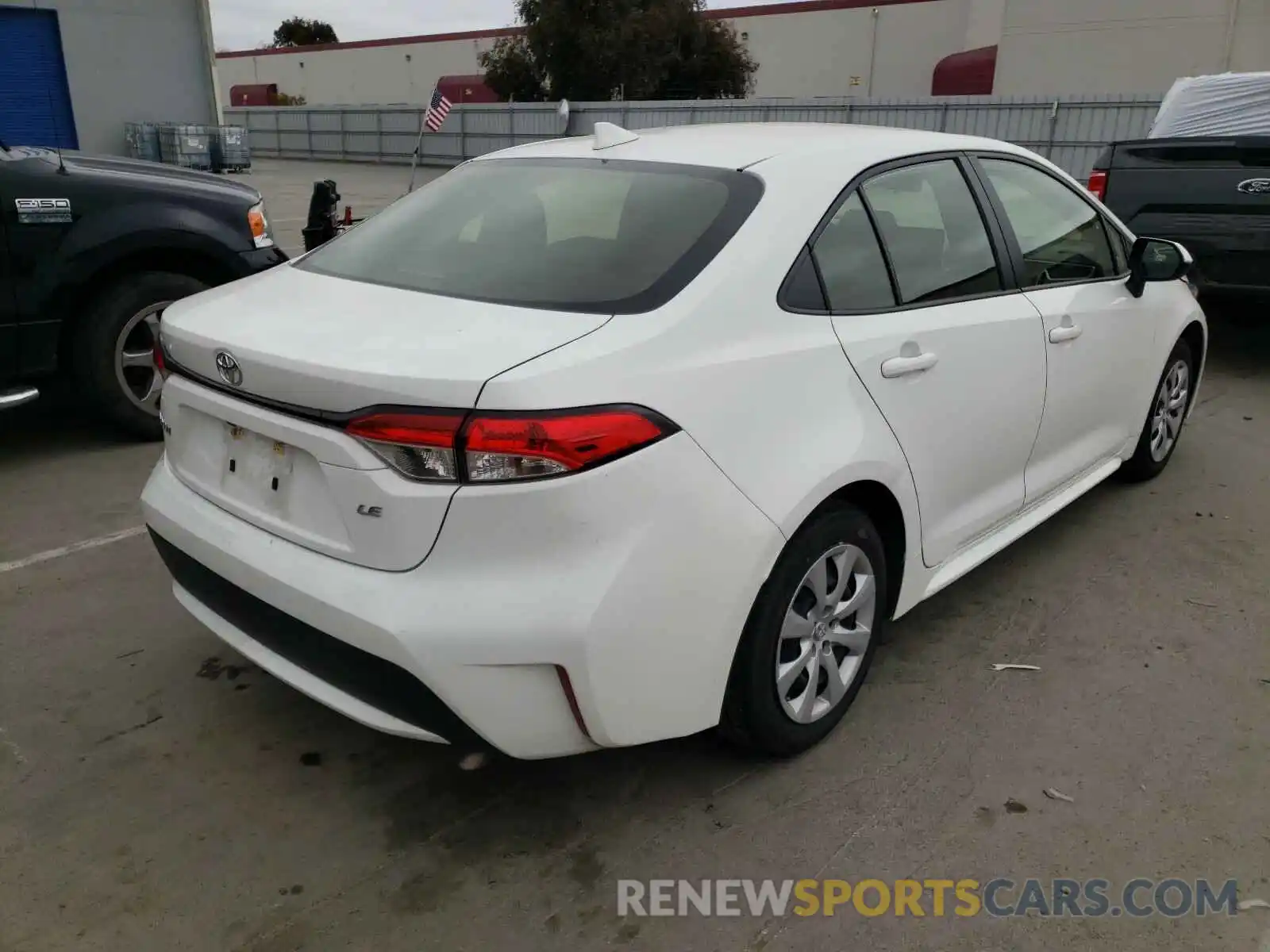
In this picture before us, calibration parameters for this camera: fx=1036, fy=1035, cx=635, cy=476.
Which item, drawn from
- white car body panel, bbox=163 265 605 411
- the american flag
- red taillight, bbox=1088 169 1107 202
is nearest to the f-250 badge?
white car body panel, bbox=163 265 605 411

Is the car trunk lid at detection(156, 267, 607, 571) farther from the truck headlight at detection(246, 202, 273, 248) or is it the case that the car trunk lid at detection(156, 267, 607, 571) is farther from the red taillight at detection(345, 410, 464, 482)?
the truck headlight at detection(246, 202, 273, 248)

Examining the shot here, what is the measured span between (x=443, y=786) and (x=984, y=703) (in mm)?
1590

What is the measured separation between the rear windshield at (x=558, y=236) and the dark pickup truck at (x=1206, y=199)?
470cm

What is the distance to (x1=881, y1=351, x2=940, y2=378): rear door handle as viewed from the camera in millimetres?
2723

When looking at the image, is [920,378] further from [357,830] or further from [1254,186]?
[1254,186]

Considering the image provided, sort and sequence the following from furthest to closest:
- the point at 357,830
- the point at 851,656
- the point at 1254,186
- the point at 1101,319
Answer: the point at 1254,186 < the point at 1101,319 < the point at 851,656 < the point at 357,830

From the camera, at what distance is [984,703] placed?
3.08 m

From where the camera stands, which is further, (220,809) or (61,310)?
(61,310)

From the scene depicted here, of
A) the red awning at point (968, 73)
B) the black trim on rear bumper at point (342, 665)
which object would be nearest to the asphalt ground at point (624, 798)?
the black trim on rear bumper at point (342, 665)

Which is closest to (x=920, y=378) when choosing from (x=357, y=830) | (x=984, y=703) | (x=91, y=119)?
(x=984, y=703)

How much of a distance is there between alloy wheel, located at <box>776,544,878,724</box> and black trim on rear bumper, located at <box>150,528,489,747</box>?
0.83 metres

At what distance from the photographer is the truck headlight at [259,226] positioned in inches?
218

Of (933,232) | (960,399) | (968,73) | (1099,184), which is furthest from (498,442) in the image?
(968,73)

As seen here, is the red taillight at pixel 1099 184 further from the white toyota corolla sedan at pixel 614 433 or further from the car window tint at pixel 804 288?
the car window tint at pixel 804 288
